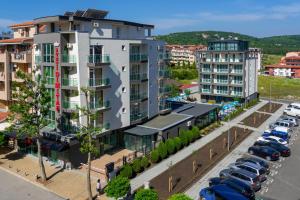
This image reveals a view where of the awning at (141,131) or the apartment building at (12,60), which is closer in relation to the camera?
the awning at (141,131)

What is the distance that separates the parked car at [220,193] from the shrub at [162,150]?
10.7 metres

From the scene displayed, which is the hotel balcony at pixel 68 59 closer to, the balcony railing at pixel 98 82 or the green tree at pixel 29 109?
the balcony railing at pixel 98 82

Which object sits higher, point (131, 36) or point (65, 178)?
point (131, 36)

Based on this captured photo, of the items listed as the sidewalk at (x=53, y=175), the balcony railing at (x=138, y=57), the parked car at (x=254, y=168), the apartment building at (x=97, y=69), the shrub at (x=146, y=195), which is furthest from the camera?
the balcony railing at (x=138, y=57)

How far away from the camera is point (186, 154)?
144 feet

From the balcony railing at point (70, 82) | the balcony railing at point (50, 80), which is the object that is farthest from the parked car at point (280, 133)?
the balcony railing at point (50, 80)

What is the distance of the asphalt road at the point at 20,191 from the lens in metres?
31.1

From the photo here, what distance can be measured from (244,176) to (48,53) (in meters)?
25.6

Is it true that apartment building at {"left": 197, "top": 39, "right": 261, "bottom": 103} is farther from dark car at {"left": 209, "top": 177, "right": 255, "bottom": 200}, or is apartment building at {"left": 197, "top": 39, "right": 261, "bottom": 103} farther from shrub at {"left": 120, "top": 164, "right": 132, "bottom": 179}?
shrub at {"left": 120, "top": 164, "right": 132, "bottom": 179}

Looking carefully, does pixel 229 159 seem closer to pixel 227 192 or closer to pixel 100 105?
pixel 227 192

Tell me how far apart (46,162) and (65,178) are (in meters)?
5.54

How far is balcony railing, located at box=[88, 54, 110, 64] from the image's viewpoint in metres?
38.4

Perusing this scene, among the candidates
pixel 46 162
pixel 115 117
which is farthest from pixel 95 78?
pixel 46 162

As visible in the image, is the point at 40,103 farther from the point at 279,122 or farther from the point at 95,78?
the point at 279,122
